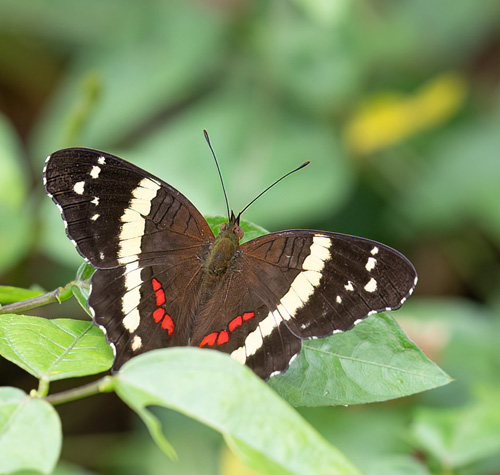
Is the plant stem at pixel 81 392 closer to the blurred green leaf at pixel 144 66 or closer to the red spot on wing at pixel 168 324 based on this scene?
the red spot on wing at pixel 168 324

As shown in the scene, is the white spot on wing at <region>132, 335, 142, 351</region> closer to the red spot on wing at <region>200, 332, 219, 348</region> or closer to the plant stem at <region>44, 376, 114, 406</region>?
the red spot on wing at <region>200, 332, 219, 348</region>

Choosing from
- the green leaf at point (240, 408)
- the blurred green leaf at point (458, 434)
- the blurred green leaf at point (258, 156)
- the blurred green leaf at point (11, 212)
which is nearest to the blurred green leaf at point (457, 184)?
the blurred green leaf at point (258, 156)

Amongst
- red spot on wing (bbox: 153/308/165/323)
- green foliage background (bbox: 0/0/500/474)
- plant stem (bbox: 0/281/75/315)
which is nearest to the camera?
plant stem (bbox: 0/281/75/315)

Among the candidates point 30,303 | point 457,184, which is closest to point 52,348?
point 30,303

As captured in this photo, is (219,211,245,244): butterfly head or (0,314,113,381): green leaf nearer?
(0,314,113,381): green leaf

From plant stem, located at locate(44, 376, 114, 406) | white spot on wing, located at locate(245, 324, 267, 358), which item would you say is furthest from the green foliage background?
plant stem, located at locate(44, 376, 114, 406)

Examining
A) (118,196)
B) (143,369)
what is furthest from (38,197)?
(143,369)
